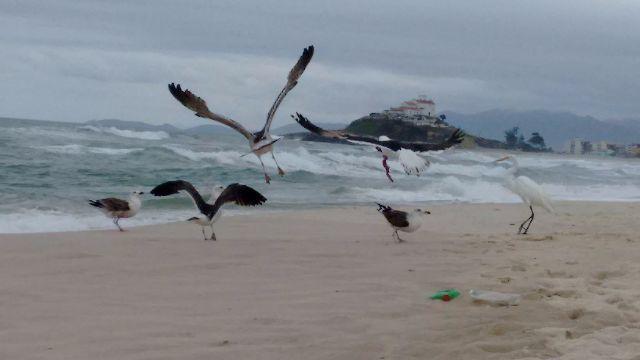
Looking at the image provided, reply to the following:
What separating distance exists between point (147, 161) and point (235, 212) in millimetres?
15925

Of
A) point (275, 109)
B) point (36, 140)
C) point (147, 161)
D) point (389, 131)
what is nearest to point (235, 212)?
point (275, 109)

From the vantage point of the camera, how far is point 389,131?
224 feet

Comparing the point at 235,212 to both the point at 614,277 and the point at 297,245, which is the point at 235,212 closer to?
the point at 297,245

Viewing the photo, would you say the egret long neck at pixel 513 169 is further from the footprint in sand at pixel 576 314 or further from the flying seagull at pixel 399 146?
the footprint in sand at pixel 576 314

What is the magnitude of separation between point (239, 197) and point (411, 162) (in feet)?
8.05

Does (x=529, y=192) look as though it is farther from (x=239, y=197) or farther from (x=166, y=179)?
(x=166, y=179)

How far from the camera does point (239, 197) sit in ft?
38.0

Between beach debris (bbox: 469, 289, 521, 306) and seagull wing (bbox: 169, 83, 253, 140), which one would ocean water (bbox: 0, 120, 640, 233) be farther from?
beach debris (bbox: 469, 289, 521, 306)

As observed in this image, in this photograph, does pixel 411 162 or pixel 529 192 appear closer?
pixel 411 162

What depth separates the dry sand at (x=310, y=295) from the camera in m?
5.58

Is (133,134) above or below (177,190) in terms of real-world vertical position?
above

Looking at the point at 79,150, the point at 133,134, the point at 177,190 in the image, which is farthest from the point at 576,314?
the point at 133,134

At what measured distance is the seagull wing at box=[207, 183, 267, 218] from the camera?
1144 centimetres

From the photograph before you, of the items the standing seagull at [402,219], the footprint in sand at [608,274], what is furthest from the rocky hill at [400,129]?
the footprint in sand at [608,274]
